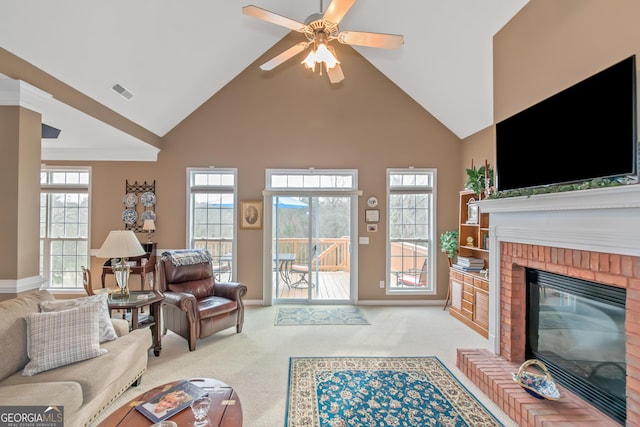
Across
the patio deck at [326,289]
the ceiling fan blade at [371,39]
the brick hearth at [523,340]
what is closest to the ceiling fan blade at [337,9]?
the ceiling fan blade at [371,39]

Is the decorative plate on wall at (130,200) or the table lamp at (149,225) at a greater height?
the decorative plate on wall at (130,200)

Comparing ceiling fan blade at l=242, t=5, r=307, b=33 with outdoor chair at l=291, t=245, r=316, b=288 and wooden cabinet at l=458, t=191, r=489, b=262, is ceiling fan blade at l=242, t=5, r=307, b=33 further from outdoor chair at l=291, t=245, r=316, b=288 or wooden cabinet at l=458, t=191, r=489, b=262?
outdoor chair at l=291, t=245, r=316, b=288

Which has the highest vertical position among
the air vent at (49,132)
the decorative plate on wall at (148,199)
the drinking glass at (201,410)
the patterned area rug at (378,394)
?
the air vent at (49,132)

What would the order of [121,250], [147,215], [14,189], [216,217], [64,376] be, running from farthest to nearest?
[216,217]
[147,215]
[121,250]
[14,189]
[64,376]

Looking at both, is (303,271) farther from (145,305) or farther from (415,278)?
(145,305)

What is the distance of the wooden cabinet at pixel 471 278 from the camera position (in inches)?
158

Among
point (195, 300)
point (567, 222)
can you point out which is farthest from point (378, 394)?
point (195, 300)

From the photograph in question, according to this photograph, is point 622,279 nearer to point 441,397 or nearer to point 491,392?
point 491,392

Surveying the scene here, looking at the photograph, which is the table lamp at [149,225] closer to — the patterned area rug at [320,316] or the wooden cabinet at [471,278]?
the patterned area rug at [320,316]

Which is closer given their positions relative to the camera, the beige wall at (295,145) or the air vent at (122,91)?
the air vent at (122,91)

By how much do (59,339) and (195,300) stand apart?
1.43 m

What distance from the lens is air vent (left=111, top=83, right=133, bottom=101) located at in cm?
362

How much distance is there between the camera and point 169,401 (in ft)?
5.80

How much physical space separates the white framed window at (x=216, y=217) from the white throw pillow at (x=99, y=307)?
277 centimetres
